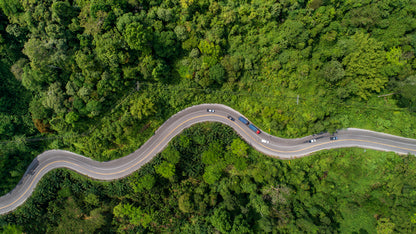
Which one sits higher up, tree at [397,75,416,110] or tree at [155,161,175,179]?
tree at [397,75,416,110]

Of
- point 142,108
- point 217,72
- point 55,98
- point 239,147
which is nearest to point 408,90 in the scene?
point 239,147

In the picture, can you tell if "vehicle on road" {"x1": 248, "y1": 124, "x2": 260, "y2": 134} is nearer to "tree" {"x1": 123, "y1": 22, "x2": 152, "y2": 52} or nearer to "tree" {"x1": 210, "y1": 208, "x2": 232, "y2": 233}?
"tree" {"x1": 210, "y1": 208, "x2": 232, "y2": 233}

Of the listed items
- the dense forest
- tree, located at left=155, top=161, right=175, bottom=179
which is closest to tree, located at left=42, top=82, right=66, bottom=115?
the dense forest

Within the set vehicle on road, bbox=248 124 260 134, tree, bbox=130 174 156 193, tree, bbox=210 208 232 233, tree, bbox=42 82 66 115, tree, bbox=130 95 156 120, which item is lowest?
tree, bbox=210 208 232 233

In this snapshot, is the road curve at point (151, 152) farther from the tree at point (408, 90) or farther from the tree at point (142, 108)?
the tree at point (408, 90)

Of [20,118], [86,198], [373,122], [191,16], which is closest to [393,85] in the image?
[373,122]

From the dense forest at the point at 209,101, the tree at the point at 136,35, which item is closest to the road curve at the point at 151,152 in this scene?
the dense forest at the point at 209,101

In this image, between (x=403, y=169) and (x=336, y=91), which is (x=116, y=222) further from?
(x=403, y=169)

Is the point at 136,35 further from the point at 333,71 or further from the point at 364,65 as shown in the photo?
the point at 364,65
